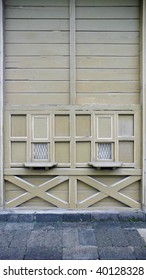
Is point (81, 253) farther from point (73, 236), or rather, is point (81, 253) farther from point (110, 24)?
point (110, 24)

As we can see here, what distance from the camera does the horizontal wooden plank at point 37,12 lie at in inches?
154

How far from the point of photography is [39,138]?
3939mm

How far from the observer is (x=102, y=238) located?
3.28 meters

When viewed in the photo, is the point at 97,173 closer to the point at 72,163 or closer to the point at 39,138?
the point at 72,163

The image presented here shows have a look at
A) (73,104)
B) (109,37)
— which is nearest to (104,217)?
(73,104)

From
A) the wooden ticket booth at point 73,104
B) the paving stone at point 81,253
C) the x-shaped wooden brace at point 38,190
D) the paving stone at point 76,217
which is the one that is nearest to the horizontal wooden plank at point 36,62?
the wooden ticket booth at point 73,104

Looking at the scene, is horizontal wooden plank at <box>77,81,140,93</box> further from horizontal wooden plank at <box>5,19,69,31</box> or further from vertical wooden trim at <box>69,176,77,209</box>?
vertical wooden trim at <box>69,176,77,209</box>

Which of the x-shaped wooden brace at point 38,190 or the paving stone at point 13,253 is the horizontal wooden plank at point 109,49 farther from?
the paving stone at point 13,253

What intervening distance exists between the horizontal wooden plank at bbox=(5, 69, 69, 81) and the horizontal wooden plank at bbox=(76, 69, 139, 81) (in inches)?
13.5

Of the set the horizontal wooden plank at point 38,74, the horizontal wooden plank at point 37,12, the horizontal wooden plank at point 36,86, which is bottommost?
the horizontal wooden plank at point 36,86

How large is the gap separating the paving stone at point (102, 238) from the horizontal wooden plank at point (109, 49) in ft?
9.45

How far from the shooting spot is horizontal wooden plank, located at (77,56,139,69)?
3971 mm

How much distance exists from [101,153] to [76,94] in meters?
1.10

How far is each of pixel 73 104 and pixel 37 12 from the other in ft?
5.50
